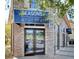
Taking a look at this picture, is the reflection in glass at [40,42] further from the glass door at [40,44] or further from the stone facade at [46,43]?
the stone facade at [46,43]

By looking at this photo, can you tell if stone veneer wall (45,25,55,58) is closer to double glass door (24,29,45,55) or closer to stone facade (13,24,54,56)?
stone facade (13,24,54,56)

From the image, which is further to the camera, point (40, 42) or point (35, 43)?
point (40, 42)

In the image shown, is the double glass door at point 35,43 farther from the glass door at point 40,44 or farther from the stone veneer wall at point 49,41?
the stone veneer wall at point 49,41

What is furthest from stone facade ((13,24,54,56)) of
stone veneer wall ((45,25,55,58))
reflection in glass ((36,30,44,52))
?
reflection in glass ((36,30,44,52))

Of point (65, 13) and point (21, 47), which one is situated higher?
point (65, 13)

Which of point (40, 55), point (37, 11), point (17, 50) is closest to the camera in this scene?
point (37, 11)

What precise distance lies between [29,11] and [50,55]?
1164 mm

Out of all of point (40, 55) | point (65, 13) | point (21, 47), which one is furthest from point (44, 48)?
point (65, 13)

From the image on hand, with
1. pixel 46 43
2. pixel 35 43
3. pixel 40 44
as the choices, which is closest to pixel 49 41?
pixel 46 43

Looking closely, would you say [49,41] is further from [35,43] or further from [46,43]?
[35,43]

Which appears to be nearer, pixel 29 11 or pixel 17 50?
pixel 29 11

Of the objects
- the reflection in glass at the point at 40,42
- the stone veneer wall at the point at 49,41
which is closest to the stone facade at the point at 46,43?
the stone veneer wall at the point at 49,41
